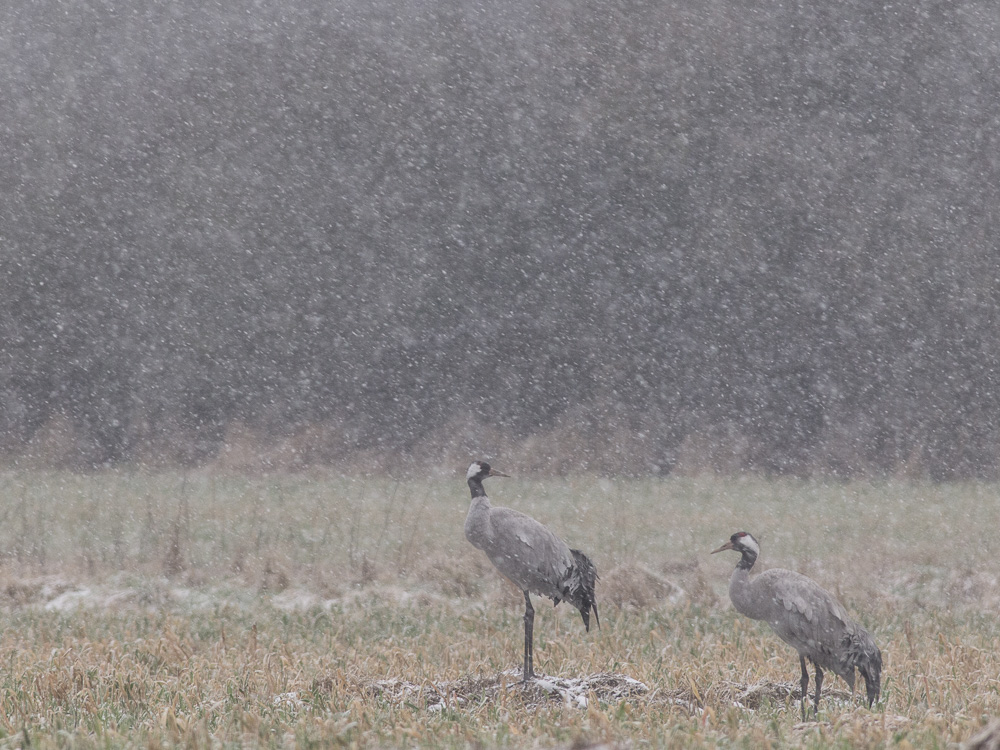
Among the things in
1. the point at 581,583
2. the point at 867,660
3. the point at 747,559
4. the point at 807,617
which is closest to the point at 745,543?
the point at 747,559

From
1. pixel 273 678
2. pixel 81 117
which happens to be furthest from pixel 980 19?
pixel 273 678

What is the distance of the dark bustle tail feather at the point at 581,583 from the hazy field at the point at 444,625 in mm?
412

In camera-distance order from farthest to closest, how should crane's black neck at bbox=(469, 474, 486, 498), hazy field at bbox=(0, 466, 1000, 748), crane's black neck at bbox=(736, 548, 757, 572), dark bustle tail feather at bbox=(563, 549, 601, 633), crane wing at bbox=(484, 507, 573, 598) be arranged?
crane's black neck at bbox=(469, 474, 486, 498), dark bustle tail feather at bbox=(563, 549, 601, 633), crane wing at bbox=(484, 507, 573, 598), crane's black neck at bbox=(736, 548, 757, 572), hazy field at bbox=(0, 466, 1000, 748)

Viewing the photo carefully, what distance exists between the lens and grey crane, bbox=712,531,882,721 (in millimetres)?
7133

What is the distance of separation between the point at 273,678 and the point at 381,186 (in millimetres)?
27226

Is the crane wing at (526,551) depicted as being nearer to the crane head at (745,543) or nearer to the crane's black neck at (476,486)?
the crane's black neck at (476,486)

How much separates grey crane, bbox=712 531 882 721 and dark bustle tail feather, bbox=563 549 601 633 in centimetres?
139

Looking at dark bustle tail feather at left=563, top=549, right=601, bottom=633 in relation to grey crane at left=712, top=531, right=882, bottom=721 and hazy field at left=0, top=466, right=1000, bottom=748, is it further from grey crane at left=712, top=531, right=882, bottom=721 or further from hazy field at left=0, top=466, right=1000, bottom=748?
grey crane at left=712, top=531, right=882, bottom=721

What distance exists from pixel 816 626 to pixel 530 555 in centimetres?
201

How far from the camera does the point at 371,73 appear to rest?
114 feet

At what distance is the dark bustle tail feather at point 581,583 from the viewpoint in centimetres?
850

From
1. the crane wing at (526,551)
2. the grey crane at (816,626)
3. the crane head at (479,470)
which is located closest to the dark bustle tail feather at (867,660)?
the grey crane at (816,626)

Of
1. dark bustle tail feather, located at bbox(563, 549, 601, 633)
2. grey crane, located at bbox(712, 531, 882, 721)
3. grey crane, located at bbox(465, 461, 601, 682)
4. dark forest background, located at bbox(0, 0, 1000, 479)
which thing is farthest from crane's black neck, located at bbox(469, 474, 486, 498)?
dark forest background, located at bbox(0, 0, 1000, 479)

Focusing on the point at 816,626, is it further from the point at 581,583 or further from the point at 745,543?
the point at 581,583
